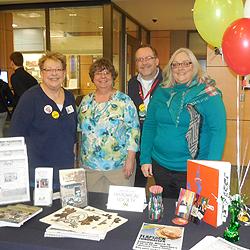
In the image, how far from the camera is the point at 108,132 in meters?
2.12

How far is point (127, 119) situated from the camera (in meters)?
2.18

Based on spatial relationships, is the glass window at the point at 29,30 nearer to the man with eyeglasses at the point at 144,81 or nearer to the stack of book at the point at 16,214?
the man with eyeglasses at the point at 144,81

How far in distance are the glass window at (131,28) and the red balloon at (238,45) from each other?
589 centimetres

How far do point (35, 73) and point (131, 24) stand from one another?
8.50 feet

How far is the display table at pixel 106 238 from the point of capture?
1310mm

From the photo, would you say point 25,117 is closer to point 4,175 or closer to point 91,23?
point 4,175

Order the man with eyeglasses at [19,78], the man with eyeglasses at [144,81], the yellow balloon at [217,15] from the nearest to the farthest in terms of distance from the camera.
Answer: the yellow balloon at [217,15], the man with eyeglasses at [144,81], the man with eyeglasses at [19,78]

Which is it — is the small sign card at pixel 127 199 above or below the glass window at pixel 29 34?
below

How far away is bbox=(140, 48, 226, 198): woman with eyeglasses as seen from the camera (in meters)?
1.89

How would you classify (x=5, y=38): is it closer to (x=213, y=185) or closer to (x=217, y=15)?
(x=217, y=15)

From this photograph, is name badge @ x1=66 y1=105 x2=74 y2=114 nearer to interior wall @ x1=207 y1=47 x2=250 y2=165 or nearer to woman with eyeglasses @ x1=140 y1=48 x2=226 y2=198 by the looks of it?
woman with eyeglasses @ x1=140 y1=48 x2=226 y2=198

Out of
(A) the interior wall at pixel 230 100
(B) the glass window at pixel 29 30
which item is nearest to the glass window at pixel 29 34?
(B) the glass window at pixel 29 30

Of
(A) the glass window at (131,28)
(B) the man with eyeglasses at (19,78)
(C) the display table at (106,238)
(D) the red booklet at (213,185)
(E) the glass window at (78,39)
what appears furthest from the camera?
(A) the glass window at (131,28)

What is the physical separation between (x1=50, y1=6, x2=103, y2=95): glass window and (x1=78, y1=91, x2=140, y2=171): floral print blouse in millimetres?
3900
